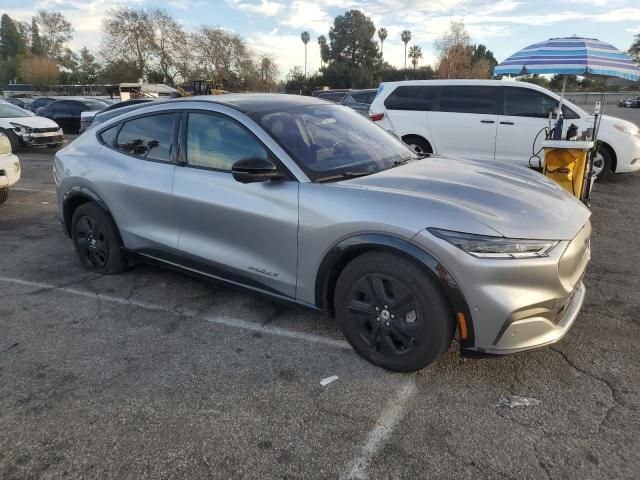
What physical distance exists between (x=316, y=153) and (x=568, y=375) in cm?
207

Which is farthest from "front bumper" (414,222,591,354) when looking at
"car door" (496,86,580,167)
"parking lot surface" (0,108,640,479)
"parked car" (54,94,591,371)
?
"car door" (496,86,580,167)

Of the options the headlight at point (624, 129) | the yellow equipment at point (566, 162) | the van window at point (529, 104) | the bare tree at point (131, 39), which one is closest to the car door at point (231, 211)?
the yellow equipment at point (566, 162)

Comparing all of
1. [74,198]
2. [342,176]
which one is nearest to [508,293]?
[342,176]

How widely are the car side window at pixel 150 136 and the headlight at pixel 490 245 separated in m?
2.35

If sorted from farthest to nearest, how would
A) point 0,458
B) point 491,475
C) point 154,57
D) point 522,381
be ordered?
point 154,57 < point 522,381 < point 0,458 < point 491,475

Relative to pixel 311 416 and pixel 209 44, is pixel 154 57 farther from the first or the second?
pixel 311 416

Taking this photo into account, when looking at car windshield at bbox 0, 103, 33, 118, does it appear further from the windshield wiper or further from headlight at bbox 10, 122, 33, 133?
the windshield wiper

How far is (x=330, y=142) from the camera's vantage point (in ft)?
11.4

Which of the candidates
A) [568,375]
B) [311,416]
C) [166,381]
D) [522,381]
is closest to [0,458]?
[166,381]

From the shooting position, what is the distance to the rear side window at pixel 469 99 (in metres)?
8.69

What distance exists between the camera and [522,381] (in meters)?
2.80

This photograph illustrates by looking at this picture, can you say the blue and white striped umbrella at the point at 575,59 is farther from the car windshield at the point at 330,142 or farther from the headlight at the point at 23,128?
the headlight at the point at 23,128

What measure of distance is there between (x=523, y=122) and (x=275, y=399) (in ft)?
24.5

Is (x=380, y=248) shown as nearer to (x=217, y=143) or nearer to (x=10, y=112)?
(x=217, y=143)
